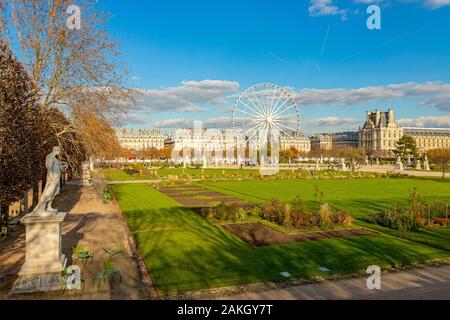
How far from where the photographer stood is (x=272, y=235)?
1460 cm

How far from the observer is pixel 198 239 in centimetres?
1408

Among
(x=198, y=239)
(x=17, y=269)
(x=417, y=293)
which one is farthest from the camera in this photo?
(x=198, y=239)

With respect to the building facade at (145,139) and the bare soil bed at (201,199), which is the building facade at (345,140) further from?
the bare soil bed at (201,199)

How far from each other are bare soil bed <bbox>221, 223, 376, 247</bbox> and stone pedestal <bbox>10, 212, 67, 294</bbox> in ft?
20.9

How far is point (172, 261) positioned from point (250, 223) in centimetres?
633

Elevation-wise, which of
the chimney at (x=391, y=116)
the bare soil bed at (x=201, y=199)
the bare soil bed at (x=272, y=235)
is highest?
the chimney at (x=391, y=116)

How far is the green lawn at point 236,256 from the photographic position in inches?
388

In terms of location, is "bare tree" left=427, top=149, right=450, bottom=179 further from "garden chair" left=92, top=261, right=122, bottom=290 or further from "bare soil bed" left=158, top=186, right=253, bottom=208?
"garden chair" left=92, top=261, right=122, bottom=290

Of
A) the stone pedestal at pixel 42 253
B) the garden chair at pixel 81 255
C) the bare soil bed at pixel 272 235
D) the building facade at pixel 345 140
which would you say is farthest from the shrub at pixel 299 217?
the building facade at pixel 345 140

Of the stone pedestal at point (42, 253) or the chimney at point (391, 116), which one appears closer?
the stone pedestal at point (42, 253)

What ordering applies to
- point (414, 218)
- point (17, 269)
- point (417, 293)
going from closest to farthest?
point (417, 293)
point (17, 269)
point (414, 218)

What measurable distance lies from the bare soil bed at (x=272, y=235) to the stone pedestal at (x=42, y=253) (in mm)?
6381

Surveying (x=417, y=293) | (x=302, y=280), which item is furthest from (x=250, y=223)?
(x=417, y=293)
